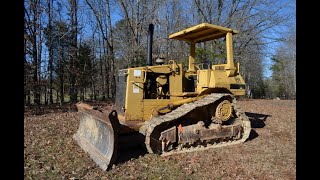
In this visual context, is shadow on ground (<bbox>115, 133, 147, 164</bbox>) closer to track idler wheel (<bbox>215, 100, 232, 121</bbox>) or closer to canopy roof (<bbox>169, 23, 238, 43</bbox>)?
track idler wheel (<bbox>215, 100, 232, 121</bbox>)

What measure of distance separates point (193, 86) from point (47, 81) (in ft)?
44.1

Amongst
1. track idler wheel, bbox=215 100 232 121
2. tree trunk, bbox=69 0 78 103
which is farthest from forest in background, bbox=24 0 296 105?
track idler wheel, bbox=215 100 232 121

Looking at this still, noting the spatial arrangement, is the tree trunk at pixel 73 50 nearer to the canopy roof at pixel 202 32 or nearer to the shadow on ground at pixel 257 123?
the canopy roof at pixel 202 32

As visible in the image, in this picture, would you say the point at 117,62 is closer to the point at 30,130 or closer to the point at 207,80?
the point at 30,130

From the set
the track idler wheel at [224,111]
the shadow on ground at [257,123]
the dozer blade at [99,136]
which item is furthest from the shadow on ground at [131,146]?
the shadow on ground at [257,123]

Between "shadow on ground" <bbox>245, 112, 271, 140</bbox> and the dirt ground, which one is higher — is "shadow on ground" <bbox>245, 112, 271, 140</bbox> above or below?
above

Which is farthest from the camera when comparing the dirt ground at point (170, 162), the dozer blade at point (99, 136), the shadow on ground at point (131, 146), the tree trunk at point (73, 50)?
the tree trunk at point (73, 50)

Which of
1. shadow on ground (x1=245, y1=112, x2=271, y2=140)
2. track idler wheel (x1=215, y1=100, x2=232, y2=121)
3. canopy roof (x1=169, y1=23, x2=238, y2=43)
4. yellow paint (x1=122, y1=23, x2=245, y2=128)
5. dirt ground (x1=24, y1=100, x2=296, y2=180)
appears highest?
canopy roof (x1=169, y1=23, x2=238, y2=43)

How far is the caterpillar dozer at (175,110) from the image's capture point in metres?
6.52

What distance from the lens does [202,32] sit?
26.6 feet

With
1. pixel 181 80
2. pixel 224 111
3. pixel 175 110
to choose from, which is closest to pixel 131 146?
pixel 175 110

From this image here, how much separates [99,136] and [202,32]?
13.9 feet

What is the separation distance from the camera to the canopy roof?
7.46m
